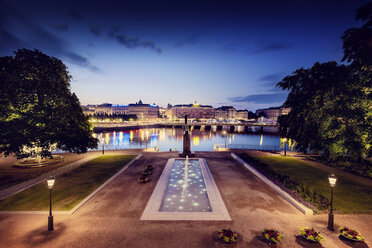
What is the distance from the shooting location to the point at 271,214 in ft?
36.0

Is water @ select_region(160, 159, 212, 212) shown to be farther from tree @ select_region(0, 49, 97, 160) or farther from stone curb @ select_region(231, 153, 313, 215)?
tree @ select_region(0, 49, 97, 160)

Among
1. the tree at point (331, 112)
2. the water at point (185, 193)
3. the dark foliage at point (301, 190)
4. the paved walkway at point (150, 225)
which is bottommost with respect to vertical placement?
the water at point (185, 193)

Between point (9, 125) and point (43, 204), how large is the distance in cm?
1114

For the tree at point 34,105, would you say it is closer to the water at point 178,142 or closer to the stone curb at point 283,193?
the stone curb at point 283,193

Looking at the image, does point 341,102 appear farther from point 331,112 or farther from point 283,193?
point 283,193

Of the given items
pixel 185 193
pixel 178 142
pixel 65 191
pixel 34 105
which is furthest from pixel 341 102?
pixel 178 142

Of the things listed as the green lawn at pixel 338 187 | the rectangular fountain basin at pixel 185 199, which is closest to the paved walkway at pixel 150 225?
the rectangular fountain basin at pixel 185 199

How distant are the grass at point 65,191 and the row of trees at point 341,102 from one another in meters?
22.8

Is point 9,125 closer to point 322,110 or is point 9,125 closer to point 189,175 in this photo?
point 189,175

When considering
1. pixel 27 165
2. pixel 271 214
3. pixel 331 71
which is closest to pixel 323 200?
pixel 271 214

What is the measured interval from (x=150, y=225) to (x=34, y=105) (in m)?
19.1

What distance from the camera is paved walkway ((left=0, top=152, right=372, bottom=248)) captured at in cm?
836

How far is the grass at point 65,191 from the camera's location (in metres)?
11.7

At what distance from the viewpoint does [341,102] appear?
17062mm
